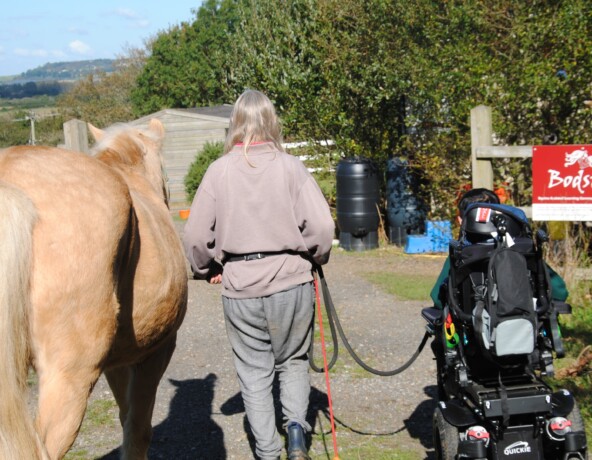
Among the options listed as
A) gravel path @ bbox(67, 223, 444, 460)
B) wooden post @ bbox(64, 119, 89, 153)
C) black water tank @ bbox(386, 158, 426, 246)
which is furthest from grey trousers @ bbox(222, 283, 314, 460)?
black water tank @ bbox(386, 158, 426, 246)

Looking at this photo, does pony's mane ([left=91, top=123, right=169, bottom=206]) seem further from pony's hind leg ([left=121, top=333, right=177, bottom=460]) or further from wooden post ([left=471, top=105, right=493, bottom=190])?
wooden post ([left=471, top=105, right=493, bottom=190])

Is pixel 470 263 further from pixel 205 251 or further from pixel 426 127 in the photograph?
pixel 426 127

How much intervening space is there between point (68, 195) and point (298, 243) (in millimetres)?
1194

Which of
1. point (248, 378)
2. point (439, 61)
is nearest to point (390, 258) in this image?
point (439, 61)

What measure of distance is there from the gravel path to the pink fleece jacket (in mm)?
1476

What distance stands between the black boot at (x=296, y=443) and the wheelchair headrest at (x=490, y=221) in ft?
4.40

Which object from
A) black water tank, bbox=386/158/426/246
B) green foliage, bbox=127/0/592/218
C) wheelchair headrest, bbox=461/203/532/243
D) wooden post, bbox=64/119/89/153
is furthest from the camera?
black water tank, bbox=386/158/426/246

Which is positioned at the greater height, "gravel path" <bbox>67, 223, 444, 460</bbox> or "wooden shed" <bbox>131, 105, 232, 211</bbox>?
"wooden shed" <bbox>131, 105, 232, 211</bbox>

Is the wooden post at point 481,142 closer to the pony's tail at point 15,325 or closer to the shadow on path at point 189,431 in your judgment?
the shadow on path at point 189,431

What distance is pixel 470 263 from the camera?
3836 mm

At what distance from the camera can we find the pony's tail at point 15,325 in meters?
2.97

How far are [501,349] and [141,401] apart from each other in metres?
2.09

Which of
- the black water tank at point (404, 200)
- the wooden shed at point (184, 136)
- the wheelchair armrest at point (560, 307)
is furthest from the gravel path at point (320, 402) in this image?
the wooden shed at point (184, 136)

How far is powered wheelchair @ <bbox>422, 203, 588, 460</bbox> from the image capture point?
11.7 ft
